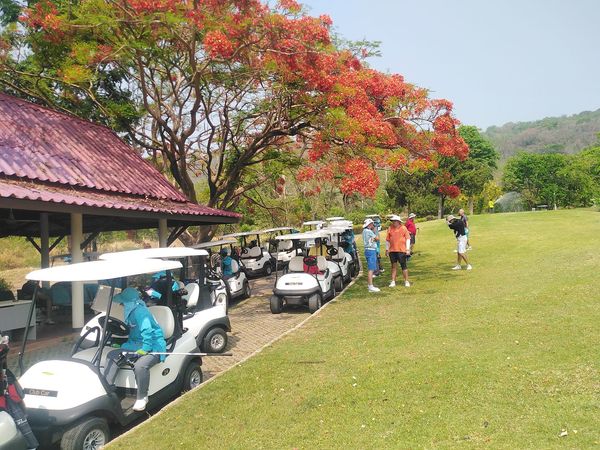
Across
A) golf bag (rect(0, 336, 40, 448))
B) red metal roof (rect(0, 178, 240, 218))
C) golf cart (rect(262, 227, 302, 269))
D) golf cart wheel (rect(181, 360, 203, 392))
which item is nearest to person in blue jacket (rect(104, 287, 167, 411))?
golf cart wheel (rect(181, 360, 203, 392))

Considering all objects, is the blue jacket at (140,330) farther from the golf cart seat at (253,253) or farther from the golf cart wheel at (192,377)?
the golf cart seat at (253,253)

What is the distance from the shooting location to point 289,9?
10.7 metres

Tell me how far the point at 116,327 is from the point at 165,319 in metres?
0.59

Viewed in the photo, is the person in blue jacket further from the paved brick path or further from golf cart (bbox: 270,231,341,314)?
golf cart (bbox: 270,231,341,314)

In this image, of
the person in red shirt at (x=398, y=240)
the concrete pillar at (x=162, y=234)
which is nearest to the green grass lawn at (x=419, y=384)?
the person in red shirt at (x=398, y=240)

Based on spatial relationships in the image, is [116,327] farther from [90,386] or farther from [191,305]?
[191,305]

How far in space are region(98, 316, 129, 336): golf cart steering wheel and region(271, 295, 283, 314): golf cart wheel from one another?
5.15m

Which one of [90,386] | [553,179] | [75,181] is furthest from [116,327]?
[553,179]

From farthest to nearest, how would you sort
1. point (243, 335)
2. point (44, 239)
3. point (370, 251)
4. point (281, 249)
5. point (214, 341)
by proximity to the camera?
point (281, 249) < point (370, 251) < point (44, 239) < point (243, 335) < point (214, 341)

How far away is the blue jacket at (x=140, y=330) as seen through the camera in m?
5.00

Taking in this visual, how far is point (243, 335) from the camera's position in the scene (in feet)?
28.1

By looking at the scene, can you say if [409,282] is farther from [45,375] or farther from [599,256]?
[45,375]

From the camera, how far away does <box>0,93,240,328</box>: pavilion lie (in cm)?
705

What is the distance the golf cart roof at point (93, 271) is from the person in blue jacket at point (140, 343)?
1.18 feet
